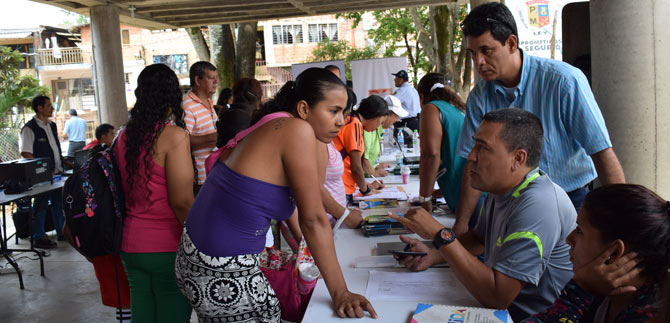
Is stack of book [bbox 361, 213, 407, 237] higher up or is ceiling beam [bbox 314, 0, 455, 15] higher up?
ceiling beam [bbox 314, 0, 455, 15]

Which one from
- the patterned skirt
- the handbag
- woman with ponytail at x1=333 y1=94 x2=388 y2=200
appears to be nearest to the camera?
the patterned skirt

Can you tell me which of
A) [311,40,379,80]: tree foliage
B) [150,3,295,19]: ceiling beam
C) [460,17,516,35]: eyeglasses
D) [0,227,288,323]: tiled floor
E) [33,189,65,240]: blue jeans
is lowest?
[0,227,288,323]: tiled floor

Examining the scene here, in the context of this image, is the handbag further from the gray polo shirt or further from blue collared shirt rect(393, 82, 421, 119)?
blue collared shirt rect(393, 82, 421, 119)

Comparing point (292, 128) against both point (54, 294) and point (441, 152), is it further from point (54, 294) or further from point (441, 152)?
point (54, 294)

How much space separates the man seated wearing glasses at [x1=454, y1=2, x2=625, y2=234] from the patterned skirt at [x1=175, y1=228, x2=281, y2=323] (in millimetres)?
1061

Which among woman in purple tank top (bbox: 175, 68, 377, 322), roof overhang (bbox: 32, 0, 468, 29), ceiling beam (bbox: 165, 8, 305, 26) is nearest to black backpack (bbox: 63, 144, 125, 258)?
woman in purple tank top (bbox: 175, 68, 377, 322)

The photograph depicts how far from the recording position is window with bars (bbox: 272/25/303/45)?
105ft

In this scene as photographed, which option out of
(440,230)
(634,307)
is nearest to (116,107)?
(440,230)

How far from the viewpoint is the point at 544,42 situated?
8.95 m

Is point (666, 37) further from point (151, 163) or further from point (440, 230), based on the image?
point (151, 163)

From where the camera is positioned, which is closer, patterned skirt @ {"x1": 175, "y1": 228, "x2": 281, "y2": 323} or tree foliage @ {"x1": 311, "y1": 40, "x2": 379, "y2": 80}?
patterned skirt @ {"x1": 175, "y1": 228, "x2": 281, "y2": 323}

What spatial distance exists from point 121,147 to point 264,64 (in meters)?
30.6

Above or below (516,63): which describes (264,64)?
above

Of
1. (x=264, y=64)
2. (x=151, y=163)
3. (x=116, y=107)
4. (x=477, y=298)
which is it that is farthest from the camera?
(x=264, y=64)
